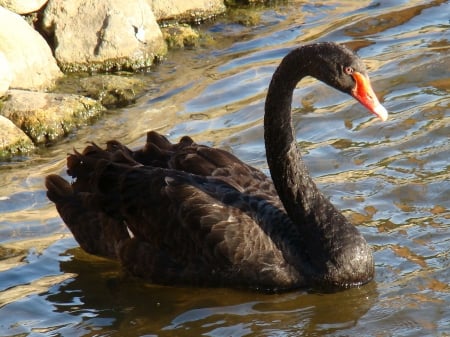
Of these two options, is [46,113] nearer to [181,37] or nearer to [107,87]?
[107,87]

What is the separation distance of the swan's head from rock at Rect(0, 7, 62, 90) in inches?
178

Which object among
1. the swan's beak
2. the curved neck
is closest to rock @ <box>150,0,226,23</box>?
the curved neck

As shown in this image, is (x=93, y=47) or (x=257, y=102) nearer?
(x=257, y=102)

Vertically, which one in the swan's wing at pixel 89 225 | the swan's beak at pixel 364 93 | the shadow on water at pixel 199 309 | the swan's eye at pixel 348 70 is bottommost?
the shadow on water at pixel 199 309

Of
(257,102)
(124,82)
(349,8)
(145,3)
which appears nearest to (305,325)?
(257,102)

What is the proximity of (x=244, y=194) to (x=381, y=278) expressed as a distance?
3.35ft

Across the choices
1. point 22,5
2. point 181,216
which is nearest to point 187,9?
point 22,5

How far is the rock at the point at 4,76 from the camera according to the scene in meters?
9.66

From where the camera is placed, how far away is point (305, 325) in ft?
20.8

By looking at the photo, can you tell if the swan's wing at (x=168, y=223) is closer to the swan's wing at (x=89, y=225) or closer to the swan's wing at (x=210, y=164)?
the swan's wing at (x=89, y=225)

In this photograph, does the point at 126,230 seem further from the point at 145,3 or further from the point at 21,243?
the point at 145,3

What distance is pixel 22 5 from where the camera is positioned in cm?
1093

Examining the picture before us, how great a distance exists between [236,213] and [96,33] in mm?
4737

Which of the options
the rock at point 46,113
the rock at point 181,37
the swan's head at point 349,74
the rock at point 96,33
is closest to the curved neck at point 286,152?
the swan's head at point 349,74
